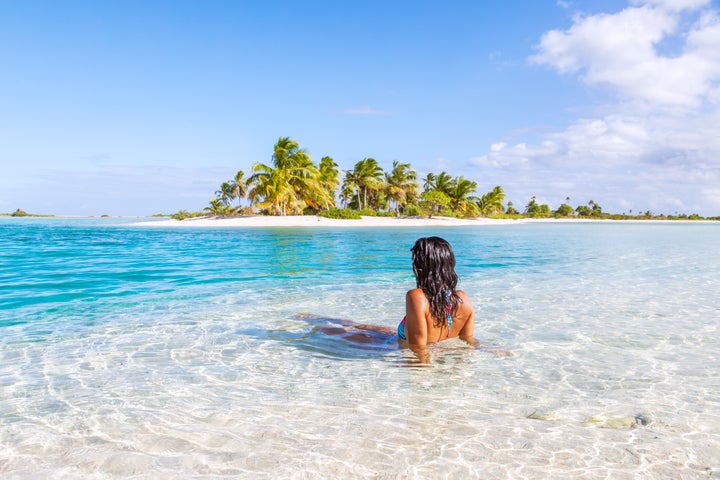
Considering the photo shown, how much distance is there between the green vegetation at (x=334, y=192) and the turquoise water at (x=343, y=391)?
50.3 meters

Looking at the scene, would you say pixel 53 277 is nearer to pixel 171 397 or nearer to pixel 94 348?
pixel 94 348

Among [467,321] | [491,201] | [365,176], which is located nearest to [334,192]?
[365,176]

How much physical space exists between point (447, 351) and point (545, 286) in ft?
22.8

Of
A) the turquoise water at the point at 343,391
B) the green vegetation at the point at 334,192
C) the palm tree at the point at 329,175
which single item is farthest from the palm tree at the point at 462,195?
the turquoise water at the point at 343,391

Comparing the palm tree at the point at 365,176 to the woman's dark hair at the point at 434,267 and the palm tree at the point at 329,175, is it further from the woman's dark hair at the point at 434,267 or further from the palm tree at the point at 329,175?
the woman's dark hair at the point at 434,267

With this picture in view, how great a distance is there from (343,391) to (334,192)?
72287 mm

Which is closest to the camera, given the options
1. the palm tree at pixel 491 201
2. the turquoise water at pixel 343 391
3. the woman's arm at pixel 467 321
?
the turquoise water at pixel 343 391

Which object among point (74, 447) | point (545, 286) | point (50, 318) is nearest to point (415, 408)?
point (74, 447)

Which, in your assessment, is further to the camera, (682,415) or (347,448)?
(682,415)

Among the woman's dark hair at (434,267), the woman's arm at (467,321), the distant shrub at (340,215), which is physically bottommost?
the woman's arm at (467,321)

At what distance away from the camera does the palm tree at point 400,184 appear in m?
76.6

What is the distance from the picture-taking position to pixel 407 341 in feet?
18.0

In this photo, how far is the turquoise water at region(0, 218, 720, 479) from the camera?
3.28 metres

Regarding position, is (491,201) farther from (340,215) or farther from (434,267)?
(434,267)
